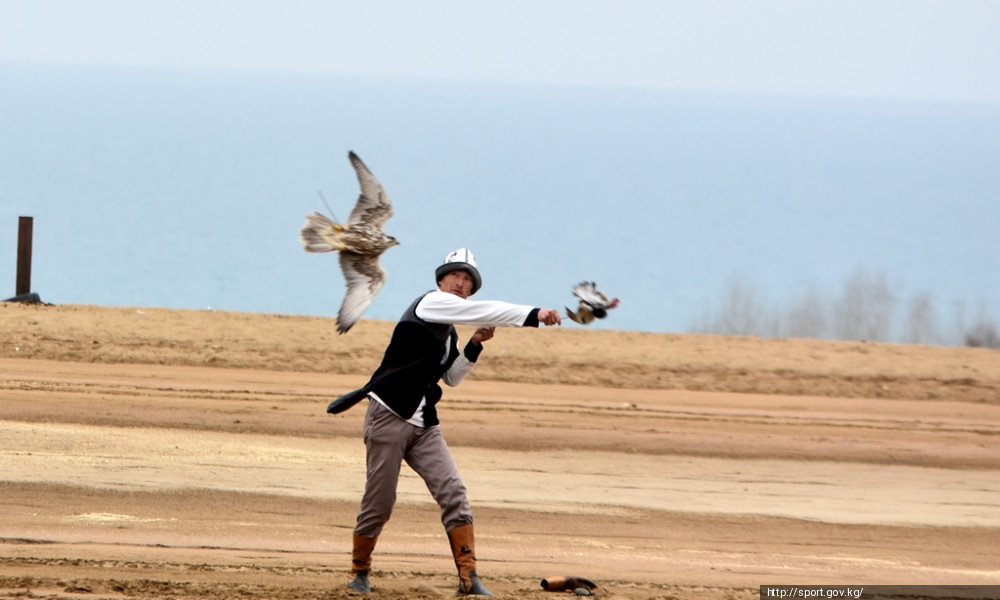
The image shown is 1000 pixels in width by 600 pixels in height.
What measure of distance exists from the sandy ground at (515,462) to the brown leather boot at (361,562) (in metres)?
0.11

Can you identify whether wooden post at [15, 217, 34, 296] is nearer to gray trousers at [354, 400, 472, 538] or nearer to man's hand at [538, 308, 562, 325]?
gray trousers at [354, 400, 472, 538]

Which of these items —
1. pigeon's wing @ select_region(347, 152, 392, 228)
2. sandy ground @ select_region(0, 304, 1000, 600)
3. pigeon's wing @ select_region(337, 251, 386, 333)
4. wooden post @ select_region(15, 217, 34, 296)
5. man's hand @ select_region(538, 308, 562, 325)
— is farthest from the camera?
wooden post @ select_region(15, 217, 34, 296)

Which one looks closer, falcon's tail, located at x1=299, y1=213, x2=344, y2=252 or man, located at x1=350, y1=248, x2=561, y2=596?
Answer: man, located at x1=350, y1=248, x2=561, y2=596

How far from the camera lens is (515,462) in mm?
10711

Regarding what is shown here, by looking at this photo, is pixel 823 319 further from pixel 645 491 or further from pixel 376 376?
pixel 376 376

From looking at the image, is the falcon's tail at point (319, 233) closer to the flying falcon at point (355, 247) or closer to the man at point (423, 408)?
the flying falcon at point (355, 247)

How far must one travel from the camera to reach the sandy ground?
7.37 meters

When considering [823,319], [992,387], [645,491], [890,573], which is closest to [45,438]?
[645,491]

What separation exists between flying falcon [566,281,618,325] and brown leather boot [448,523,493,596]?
1227 mm

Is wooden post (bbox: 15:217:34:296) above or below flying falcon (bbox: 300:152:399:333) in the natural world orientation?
above

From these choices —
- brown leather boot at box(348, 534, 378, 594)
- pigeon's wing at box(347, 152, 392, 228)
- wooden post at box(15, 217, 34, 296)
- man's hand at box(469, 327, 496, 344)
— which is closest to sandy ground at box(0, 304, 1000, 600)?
brown leather boot at box(348, 534, 378, 594)

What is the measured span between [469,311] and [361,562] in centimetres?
150

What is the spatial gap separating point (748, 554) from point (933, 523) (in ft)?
7.19

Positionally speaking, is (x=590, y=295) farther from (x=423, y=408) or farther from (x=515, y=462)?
(x=515, y=462)
